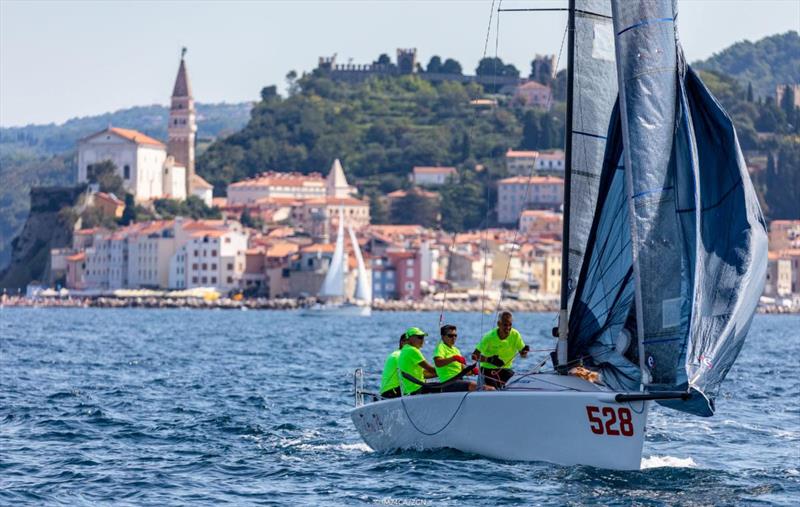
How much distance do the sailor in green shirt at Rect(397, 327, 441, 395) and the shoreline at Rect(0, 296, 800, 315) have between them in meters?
86.5

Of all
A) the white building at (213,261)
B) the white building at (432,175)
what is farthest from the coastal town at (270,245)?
the white building at (432,175)

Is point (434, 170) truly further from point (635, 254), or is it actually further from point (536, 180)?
point (635, 254)

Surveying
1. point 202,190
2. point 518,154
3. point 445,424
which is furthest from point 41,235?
point 445,424

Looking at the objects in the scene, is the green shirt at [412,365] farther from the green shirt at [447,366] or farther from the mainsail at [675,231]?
the mainsail at [675,231]

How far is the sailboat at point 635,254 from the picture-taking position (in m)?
13.3

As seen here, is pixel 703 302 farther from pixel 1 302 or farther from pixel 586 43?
pixel 1 302

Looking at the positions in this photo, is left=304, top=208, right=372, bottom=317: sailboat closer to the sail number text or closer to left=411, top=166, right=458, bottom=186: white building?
left=411, top=166, right=458, bottom=186: white building

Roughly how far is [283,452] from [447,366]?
2.43 metres

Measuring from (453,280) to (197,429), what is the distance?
104 meters

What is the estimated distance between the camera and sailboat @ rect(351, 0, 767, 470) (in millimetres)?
13289

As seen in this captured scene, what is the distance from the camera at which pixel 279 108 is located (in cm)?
17638

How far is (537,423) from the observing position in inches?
547

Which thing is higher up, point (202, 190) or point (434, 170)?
point (434, 170)

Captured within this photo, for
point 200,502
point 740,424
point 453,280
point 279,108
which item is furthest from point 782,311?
point 200,502
